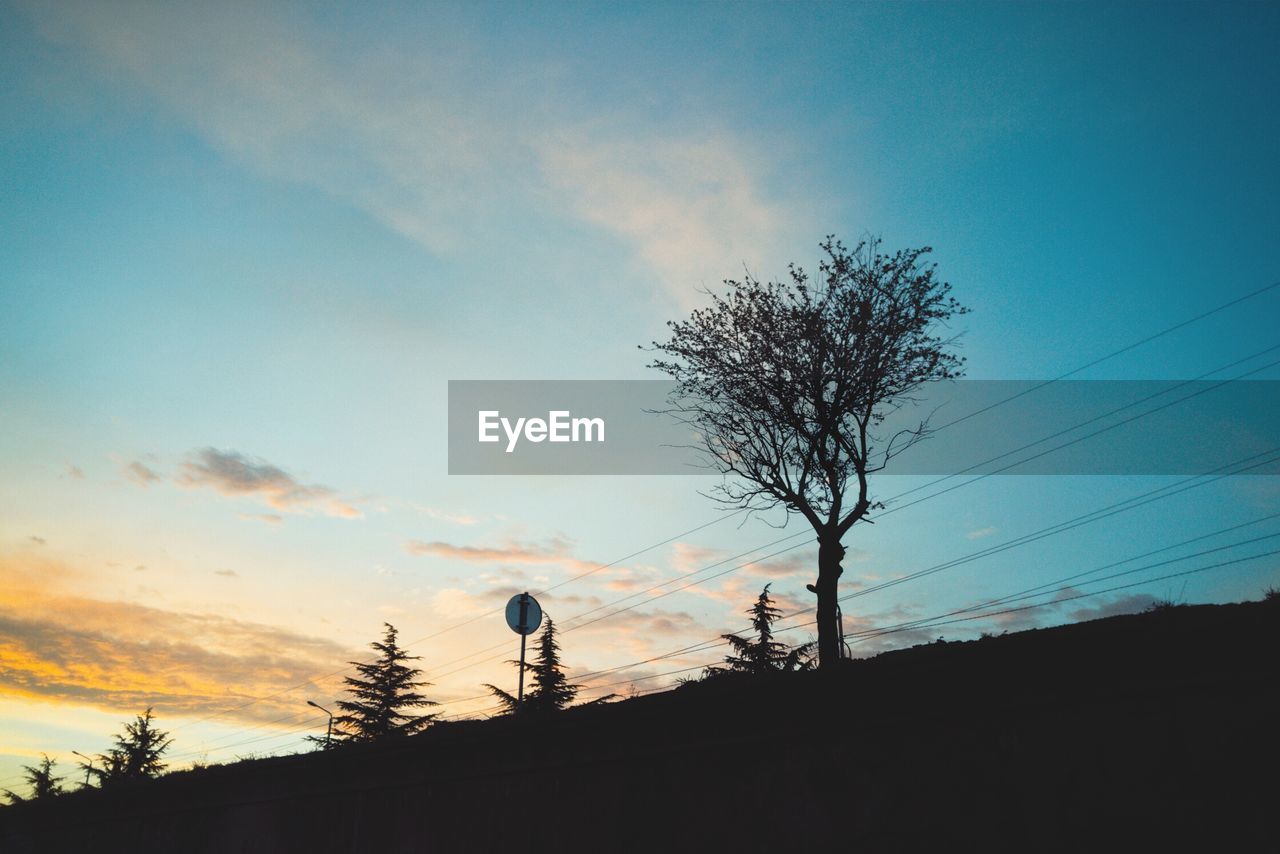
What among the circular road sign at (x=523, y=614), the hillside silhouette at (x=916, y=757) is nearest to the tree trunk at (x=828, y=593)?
the circular road sign at (x=523, y=614)

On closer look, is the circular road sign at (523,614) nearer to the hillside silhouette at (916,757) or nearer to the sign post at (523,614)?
the sign post at (523,614)

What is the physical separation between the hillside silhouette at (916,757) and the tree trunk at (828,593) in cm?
1590

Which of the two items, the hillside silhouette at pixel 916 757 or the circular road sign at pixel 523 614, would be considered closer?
the hillside silhouette at pixel 916 757

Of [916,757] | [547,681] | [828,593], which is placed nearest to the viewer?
[916,757]

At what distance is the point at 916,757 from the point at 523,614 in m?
21.6

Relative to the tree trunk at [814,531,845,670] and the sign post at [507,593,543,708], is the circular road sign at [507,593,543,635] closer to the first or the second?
the sign post at [507,593,543,708]

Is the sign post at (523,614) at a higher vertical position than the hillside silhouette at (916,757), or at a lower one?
higher

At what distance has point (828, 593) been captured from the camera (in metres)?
25.5

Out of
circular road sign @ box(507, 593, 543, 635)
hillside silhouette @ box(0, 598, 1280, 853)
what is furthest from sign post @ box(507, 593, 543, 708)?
hillside silhouette @ box(0, 598, 1280, 853)

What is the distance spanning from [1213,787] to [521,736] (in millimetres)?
7098

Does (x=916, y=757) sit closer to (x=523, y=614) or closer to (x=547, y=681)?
(x=523, y=614)

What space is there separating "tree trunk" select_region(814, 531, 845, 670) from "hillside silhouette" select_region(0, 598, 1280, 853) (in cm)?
1590

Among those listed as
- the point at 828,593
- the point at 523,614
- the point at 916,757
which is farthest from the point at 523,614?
the point at 916,757

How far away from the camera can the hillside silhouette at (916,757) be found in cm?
516
